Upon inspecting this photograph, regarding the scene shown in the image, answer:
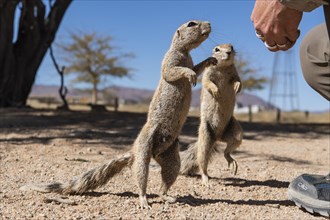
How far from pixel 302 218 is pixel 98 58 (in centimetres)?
3511

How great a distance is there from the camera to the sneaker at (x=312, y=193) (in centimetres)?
334

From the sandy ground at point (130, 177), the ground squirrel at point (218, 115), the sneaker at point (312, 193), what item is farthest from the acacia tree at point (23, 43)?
the sneaker at point (312, 193)

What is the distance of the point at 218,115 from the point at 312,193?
1.93 meters

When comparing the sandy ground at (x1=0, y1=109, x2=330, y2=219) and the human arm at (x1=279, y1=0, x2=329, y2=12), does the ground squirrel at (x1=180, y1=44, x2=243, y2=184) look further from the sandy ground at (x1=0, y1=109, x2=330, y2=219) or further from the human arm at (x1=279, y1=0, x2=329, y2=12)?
the human arm at (x1=279, y1=0, x2=329, y2=12)

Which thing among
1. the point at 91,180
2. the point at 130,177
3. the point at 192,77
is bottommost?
the point at 130,177

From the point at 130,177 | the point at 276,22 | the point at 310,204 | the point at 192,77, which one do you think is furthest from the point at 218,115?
the point at 276,22

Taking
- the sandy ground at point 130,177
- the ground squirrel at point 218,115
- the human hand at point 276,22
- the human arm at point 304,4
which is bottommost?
the sandy ground at point 130,177

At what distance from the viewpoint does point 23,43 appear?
16.0 metres

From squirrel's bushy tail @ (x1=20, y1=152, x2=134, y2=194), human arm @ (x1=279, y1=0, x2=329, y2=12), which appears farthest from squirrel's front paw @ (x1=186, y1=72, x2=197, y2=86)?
human arm @ (x1=279, y1=0, x2=329, y2=12)

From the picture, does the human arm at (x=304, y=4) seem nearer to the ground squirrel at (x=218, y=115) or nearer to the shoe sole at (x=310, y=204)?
the shoe sole at (x=310, y=204)

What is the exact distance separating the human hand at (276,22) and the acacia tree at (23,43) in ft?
44.1

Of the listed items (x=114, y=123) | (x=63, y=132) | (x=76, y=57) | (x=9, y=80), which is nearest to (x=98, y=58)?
(x=76, y=57)

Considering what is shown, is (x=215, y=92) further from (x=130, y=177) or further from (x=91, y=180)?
(x=91, y=180)

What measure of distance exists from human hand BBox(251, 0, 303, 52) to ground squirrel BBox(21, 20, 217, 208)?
45.4 inches
